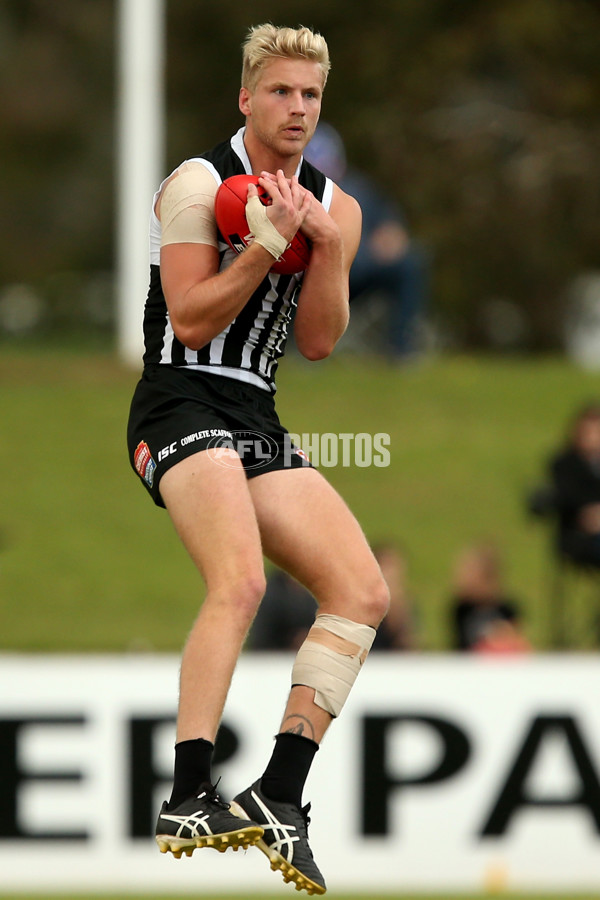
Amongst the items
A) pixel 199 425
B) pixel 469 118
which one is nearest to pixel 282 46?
pixel 199 425

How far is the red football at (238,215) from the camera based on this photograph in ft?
14.9

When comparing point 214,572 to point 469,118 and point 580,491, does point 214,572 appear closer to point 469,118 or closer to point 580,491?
point 580,491

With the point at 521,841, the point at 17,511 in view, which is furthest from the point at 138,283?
the point at 521,841

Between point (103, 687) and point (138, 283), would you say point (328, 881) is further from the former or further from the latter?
point (138, 283)

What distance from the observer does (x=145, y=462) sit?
4.89 metres

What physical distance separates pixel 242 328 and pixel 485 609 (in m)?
8.39

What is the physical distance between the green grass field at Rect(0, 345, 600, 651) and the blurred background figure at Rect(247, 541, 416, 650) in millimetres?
2453

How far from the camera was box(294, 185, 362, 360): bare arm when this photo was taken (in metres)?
4.62

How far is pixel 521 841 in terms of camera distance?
40.3ft

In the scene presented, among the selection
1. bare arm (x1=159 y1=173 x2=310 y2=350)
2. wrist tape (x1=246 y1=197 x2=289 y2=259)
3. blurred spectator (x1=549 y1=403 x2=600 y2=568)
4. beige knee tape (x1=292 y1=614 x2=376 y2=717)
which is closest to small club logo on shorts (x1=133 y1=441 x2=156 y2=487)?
bare arm (x1=159 y1=173 x2=310 y2=350)

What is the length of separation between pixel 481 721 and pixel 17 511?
716cm

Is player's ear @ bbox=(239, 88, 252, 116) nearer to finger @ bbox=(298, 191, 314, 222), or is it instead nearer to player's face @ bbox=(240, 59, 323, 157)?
player's face @ bbox=(240, 59, 323, 157)

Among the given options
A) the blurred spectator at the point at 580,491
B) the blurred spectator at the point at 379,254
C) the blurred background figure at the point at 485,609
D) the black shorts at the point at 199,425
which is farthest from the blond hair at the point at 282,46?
the blurred background figure at the point at 485,609

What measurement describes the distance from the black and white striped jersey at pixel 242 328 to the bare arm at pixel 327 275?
9 cm
